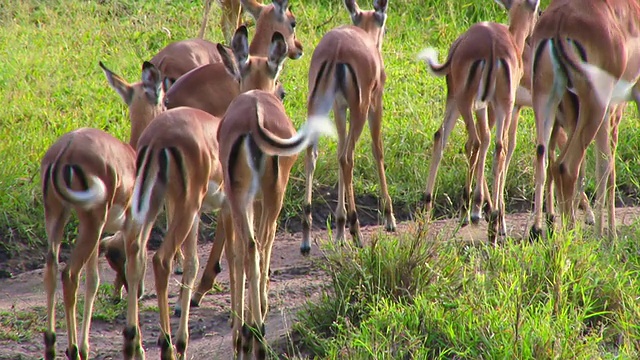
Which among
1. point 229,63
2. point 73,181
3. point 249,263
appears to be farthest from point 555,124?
point 73,181

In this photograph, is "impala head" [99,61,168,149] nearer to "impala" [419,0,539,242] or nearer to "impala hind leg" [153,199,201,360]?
"impala hind leg" [153,199,201,360]

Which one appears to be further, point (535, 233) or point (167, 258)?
point (535, 233)

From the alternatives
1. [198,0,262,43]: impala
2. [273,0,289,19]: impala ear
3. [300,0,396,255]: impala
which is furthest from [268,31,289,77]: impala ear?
[198,0,262,43]: impala

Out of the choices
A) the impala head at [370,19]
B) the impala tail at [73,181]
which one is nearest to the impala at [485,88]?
the impala head at [370,19]

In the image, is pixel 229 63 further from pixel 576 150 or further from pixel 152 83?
pixel 576 150

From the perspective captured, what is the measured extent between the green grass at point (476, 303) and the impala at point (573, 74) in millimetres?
583

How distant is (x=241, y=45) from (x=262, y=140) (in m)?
1.27

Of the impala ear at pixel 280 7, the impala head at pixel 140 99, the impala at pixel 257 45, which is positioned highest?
the impala ear at pixel 280 7

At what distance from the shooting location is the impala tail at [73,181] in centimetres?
524

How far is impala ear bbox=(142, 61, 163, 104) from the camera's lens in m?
6.24

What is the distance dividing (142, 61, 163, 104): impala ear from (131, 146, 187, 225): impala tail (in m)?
1.00

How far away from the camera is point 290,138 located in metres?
5.21

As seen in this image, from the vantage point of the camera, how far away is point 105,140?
18.0 feet

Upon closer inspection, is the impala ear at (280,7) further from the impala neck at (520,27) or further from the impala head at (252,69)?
the impala neck at (520,27)
